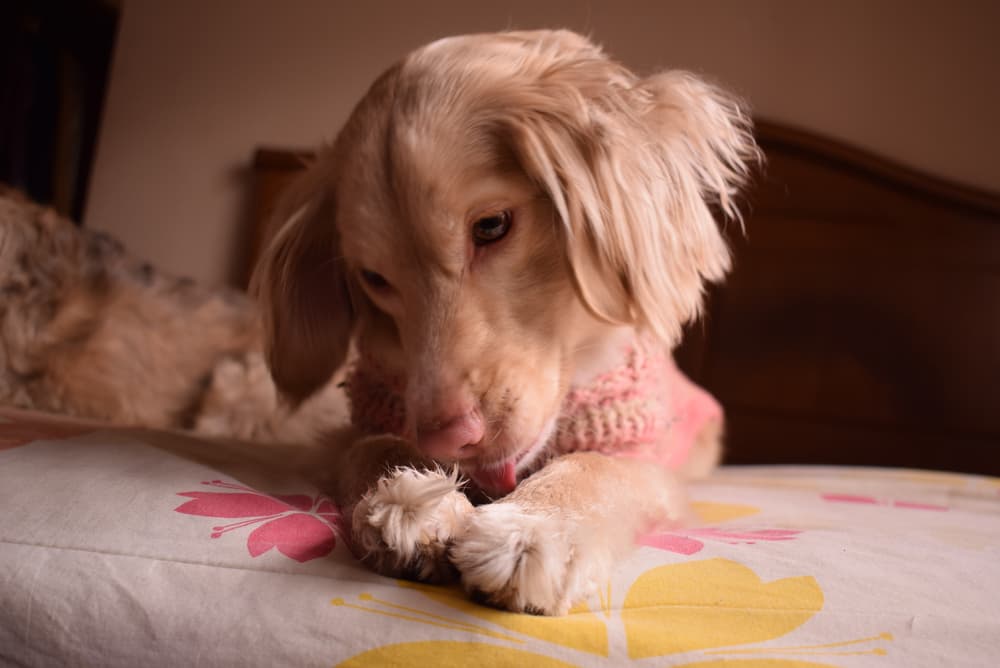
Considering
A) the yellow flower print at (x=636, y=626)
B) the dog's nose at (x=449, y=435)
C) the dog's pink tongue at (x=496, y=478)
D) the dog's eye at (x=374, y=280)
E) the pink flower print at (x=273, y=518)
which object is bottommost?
the pink flower print at (x=273, y=518)

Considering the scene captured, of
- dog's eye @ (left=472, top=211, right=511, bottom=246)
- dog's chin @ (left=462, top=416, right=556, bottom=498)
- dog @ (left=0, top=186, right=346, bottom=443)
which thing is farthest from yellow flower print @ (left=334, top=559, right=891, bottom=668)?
dog @ (left=0, top=186, right=346, bottom=443)

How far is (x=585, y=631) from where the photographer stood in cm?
63

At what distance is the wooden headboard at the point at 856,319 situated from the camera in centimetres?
243

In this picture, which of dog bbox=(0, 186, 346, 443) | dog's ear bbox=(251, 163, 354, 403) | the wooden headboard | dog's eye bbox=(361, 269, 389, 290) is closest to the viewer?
dog's eye bbox=(361, 269, 389, 290)

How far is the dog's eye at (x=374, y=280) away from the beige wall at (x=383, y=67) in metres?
1.96

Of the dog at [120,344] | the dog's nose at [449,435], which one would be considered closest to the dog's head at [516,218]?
the dog's nose at [449,435]

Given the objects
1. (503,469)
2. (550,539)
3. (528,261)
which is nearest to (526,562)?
(550,539)

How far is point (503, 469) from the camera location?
3.18 feet

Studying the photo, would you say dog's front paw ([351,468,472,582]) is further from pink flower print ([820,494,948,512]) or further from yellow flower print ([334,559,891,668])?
pink flower print ([820,494,948,512])

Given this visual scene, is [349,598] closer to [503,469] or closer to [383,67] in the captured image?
[503,469]

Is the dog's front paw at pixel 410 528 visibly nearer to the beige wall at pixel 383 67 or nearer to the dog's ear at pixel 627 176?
the dog's ear at pixel 627 176

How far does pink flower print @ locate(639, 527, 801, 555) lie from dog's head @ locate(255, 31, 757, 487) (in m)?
0.22

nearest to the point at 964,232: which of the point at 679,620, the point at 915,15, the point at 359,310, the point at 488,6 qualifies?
the point at 915,15

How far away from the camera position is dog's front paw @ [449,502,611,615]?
25.5 inches
